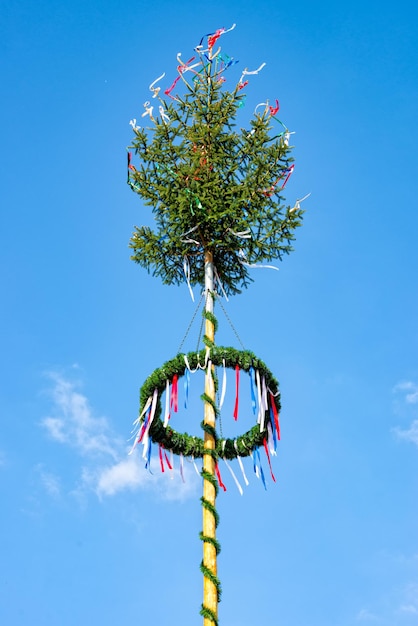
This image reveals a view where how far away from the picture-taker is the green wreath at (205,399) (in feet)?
45.2

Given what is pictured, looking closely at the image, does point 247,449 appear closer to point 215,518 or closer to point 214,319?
point 215,518

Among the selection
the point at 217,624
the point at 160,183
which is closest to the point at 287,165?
the point at 160,183

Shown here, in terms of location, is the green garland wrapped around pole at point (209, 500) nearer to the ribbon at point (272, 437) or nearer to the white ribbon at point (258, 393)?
the white ribbon at point (258, 393)

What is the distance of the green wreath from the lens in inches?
543

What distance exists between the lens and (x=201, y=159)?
51.1 ft

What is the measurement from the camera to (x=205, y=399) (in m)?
13.8

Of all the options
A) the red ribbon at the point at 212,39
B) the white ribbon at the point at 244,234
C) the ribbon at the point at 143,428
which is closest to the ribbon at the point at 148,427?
the ribbon at the point at 143,428

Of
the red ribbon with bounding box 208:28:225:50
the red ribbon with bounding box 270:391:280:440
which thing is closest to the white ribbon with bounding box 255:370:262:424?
the red ribbon with bounding box 270:391:280:440

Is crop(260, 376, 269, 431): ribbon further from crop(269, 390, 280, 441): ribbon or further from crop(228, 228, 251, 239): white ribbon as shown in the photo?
crop(228, 228, 251, 239): white ribbon

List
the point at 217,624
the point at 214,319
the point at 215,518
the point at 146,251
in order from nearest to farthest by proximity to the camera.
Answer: the point at 217,624, the point at 215,518, the point at 214,319, the point at 146,251

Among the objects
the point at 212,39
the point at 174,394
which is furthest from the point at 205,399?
the point at 212,39

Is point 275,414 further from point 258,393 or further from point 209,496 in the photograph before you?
point 209,496

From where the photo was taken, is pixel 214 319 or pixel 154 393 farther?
pixel 214 319

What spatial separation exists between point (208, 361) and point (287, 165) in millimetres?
4616
